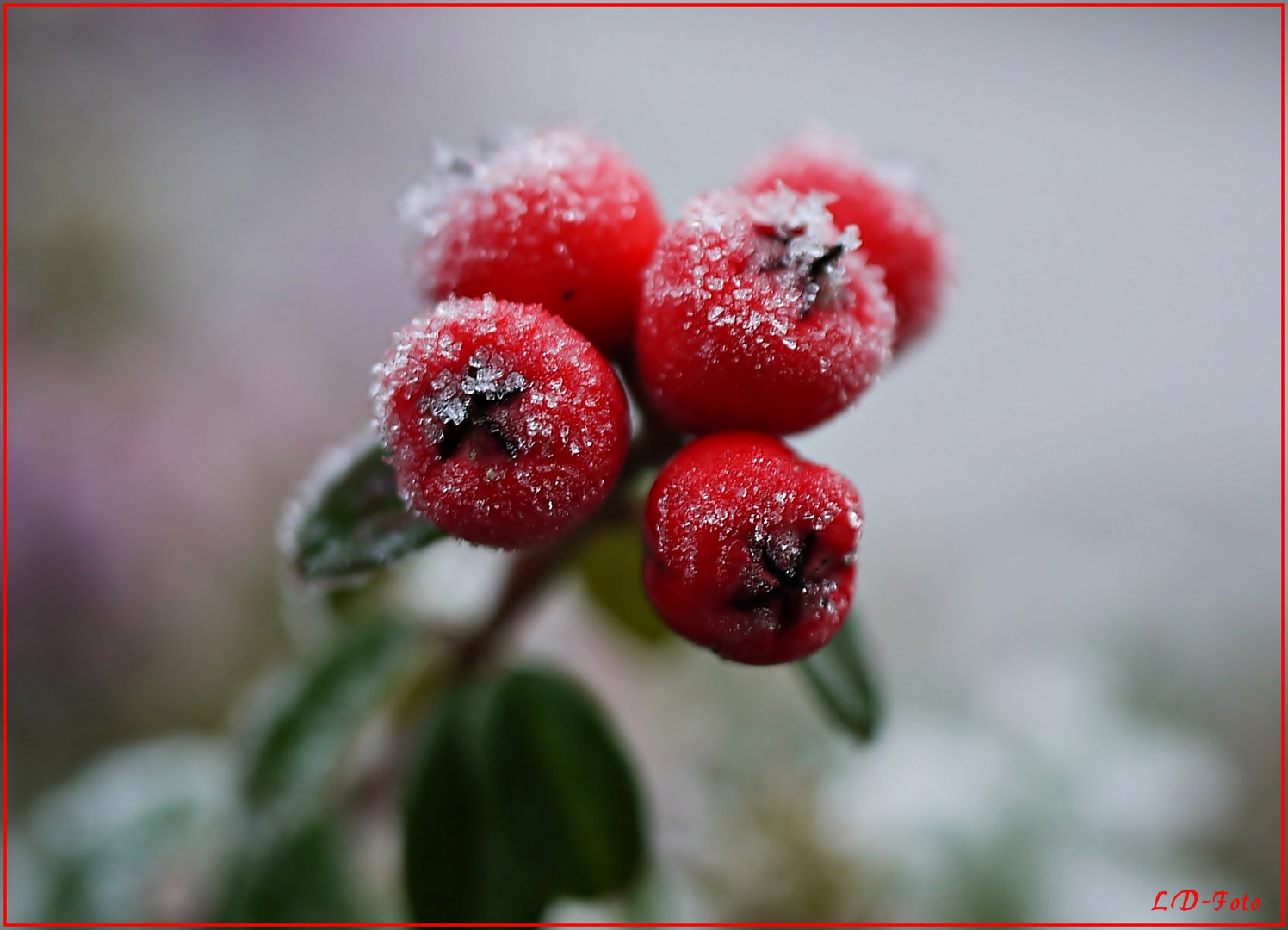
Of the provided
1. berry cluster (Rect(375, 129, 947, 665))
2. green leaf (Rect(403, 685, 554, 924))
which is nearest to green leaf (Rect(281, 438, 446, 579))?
berry cluster (Rect(375, 129, 947, 665))

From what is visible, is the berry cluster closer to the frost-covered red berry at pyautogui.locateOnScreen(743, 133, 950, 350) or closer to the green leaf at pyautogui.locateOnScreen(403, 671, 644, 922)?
the frost-covered red berry at pyautogui.locateOnScreen(743, 133, 950, 350)

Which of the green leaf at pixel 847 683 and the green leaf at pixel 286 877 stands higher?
the green leaf at pixel 847 683

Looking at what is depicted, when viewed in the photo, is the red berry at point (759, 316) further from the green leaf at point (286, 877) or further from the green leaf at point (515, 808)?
the green leaf at point (286, 877)

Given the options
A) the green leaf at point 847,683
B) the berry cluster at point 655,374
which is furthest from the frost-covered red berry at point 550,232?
the green leaf at point 847,683

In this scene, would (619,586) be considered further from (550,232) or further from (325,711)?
(550,232)

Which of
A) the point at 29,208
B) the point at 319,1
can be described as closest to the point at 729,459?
the point at 29,208

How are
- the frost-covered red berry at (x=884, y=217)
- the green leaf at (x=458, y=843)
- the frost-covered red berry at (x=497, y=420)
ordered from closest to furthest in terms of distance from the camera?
the frost-covered red berry at (x=497, y=420), the frost-covered red berry at (x=884, y=217), the green leaf at (x=458, y=843)
